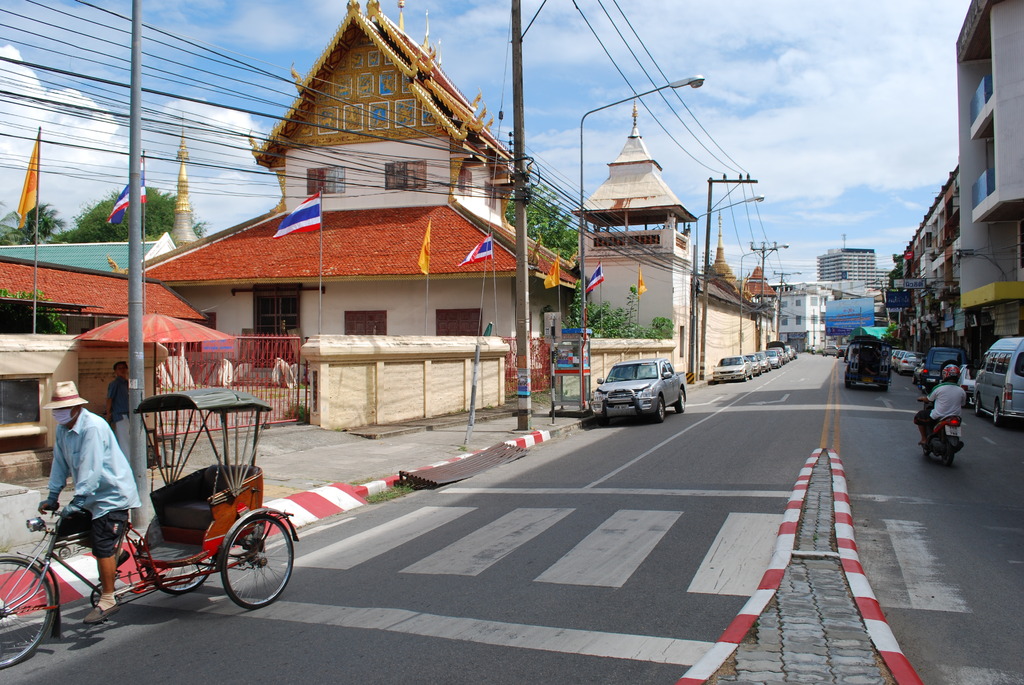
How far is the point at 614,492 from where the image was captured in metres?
10.5

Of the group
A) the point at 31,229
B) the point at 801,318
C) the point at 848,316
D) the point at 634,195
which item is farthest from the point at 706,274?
the point at 801,318

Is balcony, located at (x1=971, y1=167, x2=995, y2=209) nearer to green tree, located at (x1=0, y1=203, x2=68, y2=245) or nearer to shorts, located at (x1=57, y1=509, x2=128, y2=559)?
shorts, located at (x1=57, y1=509, x2=128, y2=559)

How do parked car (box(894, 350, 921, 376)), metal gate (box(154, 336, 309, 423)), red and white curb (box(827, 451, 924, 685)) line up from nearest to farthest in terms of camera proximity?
red and white curb (box(827, 451, 924, 685))
metal gate (box(154, 336, 309, 423))
parked car (box(894, 350, 921, 376))

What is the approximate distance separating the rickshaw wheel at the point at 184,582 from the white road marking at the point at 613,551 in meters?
2.75

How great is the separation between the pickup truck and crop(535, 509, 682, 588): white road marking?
36.6 ft

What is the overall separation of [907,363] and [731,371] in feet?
48.8

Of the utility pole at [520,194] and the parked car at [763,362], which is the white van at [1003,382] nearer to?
the utility pole at [520,194]

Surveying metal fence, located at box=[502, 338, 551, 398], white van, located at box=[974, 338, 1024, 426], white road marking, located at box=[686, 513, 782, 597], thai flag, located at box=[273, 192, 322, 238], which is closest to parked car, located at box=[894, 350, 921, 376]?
white van, located at box=[974, 338, 1024, 426]

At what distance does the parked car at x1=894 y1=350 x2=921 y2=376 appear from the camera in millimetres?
48406

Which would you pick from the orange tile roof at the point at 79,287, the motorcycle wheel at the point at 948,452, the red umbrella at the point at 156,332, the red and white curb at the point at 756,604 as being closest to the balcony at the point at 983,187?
the motorcycle wheel at the point at 948,452

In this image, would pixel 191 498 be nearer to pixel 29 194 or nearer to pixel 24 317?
pixel 29 194

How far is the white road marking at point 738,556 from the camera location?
6262 millimetres

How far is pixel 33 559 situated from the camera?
5.13 meters

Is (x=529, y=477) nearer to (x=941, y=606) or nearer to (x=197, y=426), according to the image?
(x=197, y=426)
